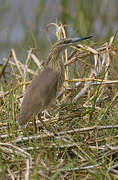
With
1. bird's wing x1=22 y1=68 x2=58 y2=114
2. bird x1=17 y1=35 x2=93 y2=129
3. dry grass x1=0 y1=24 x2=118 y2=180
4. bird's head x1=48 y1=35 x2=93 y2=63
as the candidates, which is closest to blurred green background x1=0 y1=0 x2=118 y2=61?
dry grass x1=0 y1=24 x2=118 y2=180

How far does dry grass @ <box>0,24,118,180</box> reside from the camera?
1.98m

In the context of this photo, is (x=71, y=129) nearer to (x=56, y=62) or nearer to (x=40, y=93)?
(x=40, y=93)

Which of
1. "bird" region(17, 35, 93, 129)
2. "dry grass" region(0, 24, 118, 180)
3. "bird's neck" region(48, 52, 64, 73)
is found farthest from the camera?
"bird's neck" region(48, 52, 64, 73)

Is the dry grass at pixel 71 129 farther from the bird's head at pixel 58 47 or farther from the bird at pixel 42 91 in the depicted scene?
the bird's head at pixel 58 47

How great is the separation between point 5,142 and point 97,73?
105 cm

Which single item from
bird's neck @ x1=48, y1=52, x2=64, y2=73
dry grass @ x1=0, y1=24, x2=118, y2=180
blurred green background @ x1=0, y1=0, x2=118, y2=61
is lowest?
dry grass @ x1=0, y1=24, x2=118, y2=180

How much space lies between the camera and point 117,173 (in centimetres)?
193

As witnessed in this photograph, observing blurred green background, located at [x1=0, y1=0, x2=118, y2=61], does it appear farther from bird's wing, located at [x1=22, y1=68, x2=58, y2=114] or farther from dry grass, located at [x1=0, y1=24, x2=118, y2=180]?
Answer: bird's wing, located at [x1=22, y1=68, x2=58, y2=114]

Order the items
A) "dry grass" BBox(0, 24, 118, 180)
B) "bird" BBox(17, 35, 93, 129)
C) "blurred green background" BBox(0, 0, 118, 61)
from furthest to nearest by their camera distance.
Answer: "blurred green background" BBox(0, 0, 118, 61), "bird" BBox(17, 35, 93, 129), "dry grass" BBox(0, 24, 118, 180)

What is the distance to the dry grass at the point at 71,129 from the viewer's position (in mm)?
1979

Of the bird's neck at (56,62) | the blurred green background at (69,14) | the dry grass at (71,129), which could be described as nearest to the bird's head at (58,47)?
the bird's neck at (56,62)

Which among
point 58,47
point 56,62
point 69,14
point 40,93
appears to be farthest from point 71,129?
point 69,14

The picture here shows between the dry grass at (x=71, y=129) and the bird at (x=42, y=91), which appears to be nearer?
the dry grass at (x=71, y=129)

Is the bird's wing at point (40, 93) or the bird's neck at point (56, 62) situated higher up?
the bird's neck at point (56, 62)
